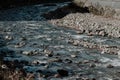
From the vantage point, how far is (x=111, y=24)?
18.5 metres

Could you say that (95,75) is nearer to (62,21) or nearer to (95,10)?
(62,21)

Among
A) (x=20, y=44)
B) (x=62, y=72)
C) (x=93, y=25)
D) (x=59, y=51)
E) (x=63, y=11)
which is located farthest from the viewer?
(x=63, y=11)

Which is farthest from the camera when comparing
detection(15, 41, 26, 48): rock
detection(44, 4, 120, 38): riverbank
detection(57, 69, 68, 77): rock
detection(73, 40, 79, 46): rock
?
detection(44, 4, 120, 38): riverbank

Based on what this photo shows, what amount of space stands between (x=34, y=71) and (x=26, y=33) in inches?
295

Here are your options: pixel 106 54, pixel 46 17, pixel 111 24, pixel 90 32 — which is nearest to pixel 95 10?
pixel 46 17

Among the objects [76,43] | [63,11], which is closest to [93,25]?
A: [76,43]

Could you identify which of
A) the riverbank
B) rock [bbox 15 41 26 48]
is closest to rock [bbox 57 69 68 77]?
rock [bbox 15 41 26 48]

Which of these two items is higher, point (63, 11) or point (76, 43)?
point (76, 43)

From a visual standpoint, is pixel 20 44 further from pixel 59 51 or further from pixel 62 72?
pixel 62 72

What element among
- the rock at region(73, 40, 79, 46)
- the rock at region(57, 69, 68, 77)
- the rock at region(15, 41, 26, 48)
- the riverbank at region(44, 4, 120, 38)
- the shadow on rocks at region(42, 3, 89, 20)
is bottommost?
the shadow on rocks at region(42, 3, 89, 20)

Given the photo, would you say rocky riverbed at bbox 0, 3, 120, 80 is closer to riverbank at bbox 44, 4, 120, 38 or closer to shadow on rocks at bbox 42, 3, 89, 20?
riverbank at bbox 44, 4, 120, 38

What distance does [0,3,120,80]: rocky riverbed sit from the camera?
9473mm

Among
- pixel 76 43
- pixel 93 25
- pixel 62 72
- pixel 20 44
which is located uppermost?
pixel 62 72

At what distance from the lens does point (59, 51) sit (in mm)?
12672
